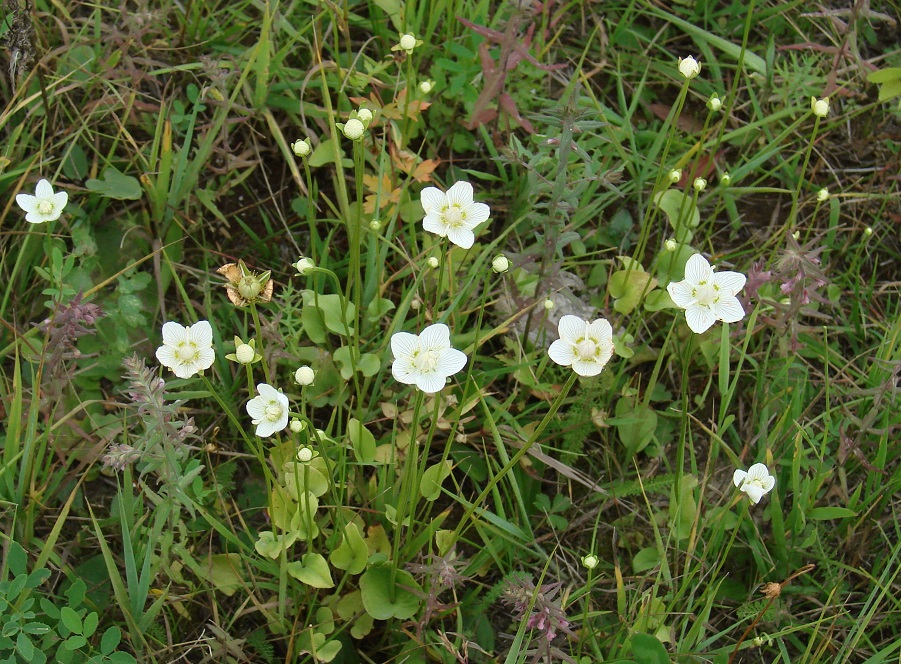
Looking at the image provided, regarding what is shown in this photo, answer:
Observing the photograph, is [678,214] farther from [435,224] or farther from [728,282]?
[435,224]

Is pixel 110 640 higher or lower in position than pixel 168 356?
lower

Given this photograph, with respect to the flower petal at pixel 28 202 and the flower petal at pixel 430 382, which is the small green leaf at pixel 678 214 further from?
the flower petal at pixel 28 202

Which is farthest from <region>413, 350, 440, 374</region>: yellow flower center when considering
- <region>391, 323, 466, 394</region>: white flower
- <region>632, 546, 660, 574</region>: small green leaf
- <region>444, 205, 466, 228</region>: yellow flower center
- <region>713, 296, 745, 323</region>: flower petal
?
<region>632, 546, 660, 574</region>: small green leaf

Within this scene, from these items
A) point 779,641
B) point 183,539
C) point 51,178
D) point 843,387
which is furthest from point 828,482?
point 51,178

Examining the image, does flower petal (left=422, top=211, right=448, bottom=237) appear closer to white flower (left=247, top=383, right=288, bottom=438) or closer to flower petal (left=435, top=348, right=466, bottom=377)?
flower petal (left=435, top=348, right=466, bottom=377)

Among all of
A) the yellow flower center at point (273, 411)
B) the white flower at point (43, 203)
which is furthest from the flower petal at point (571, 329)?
the white flower at point (43, 203)

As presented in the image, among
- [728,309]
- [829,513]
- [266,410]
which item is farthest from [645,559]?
[266,410]
